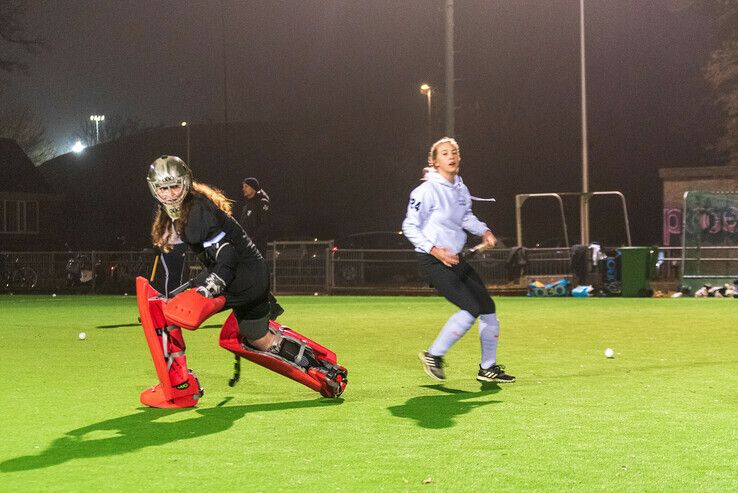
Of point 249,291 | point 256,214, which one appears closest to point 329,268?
point 256,214

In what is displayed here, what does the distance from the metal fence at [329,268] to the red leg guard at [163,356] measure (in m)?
16.7

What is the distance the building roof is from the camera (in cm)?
5797

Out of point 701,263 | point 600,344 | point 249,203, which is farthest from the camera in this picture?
point 701,263

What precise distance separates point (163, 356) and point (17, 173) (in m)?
54.7

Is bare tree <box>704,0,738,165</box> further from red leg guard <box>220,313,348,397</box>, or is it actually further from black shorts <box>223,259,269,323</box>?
black shorts <box>223,259,269,323</box>

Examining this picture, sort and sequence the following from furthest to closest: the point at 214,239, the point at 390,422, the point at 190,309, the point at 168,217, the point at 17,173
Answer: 1. the point at 17,173
2. the point at 168,217
3. the point at 214,239
4. the point at 390,422
5. the point at 190,309

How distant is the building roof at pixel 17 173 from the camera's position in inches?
2282

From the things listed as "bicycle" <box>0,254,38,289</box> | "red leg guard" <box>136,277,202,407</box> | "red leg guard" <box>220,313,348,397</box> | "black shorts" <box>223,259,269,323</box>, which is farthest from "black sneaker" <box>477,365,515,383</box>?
"bicycle" <box>0,254,38,289</box>

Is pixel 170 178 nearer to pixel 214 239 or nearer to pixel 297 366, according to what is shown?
pixel 214 239

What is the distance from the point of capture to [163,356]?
25.5 ft

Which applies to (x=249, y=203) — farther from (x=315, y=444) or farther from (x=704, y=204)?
(x=704, y=204)

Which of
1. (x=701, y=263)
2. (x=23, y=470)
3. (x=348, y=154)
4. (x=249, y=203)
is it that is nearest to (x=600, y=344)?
(x=249, y=203)

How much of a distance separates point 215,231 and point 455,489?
2913mm

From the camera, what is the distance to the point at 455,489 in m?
5.40
